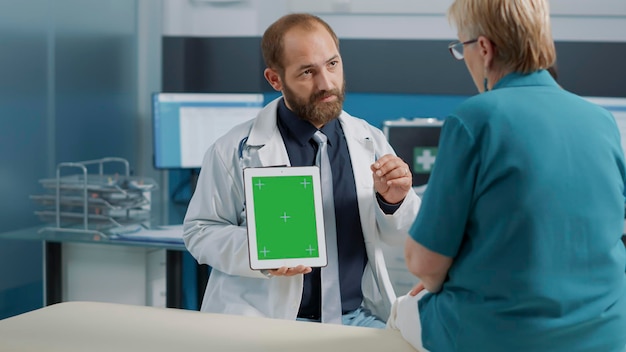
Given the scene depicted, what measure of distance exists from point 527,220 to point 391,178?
0.71m

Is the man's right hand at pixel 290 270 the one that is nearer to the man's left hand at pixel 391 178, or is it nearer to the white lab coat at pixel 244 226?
the white lab coat at pixel 244 226

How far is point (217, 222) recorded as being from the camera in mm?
2172

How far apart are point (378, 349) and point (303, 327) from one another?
7.9 inches

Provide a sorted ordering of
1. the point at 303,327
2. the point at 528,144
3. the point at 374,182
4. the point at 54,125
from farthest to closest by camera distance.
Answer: the point at 54,125
the point at 374,182
the point at 303,327
the point at 528,144

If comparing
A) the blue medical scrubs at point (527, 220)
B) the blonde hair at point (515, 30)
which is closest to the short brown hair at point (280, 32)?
the blonde hair at point (515, 30)

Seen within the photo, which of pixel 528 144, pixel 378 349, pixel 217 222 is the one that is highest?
pixel 528 144

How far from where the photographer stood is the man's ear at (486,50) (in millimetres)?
1412

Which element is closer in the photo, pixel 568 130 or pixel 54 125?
pixel 568 130

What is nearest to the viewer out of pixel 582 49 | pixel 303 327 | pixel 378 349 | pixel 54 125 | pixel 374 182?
pixel 378 349

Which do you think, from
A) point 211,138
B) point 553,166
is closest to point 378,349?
point 553,166

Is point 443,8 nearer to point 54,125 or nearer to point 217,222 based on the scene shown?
point 54,125

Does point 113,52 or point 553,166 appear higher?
point 113,52

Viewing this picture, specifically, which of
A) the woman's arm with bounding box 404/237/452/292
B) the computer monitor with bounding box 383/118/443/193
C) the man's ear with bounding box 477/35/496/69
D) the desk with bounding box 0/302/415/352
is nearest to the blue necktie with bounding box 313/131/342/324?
the desk with bounding box 0/302/415/352

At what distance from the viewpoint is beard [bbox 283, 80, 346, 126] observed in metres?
2.16
